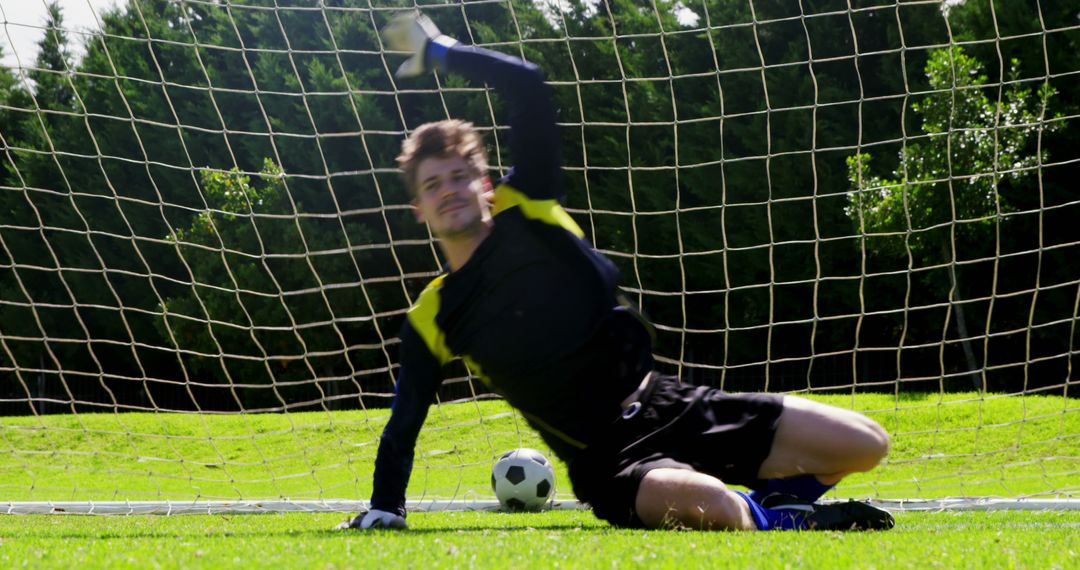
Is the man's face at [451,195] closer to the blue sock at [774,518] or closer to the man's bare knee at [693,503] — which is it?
the man's bare knee at [693,503]

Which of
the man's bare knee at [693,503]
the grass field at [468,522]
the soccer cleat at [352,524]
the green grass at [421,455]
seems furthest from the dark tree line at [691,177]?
the soccer cleat at [352,524]

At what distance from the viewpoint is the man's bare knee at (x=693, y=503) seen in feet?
12.0

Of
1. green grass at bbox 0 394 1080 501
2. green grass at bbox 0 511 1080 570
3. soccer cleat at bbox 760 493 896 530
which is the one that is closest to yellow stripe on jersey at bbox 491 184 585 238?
green grass at bbox 0 511 1080 570

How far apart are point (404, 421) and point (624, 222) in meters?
11.0

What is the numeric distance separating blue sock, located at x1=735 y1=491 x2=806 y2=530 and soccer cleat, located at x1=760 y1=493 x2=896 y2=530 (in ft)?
0.05

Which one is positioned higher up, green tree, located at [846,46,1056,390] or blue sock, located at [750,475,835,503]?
green tree, located at [846,46,1056,390]

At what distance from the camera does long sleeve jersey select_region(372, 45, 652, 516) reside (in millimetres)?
3998

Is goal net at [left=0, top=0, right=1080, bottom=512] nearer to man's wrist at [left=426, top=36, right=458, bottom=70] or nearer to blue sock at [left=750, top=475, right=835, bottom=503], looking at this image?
blue sock at [left=750, top=475, right=835, bottom=503]

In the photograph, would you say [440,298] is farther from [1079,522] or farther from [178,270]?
[178,270]

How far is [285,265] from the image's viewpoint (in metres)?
18.5

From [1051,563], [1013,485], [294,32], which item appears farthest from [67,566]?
[294,32]

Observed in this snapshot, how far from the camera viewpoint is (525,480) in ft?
18.2

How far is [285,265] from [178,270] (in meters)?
3.06

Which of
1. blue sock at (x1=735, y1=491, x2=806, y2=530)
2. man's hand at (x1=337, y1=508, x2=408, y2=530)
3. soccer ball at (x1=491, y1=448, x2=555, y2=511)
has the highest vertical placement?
man's hand at (x1=337, y1=508, x2=408, y2=530)
